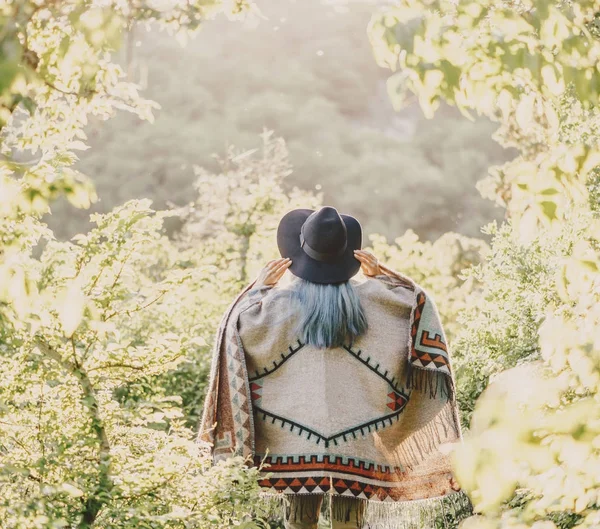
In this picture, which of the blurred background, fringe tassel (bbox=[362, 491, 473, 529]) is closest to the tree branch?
fringe tassel (bbox=[362, 491, 473, 529])

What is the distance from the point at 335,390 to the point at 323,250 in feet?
2.35

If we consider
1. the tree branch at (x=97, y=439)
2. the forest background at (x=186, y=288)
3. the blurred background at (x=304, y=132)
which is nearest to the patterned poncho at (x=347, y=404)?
the forest background at (x=186, y=288)

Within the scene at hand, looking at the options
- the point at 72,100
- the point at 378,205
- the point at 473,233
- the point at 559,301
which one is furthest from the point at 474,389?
the point at 378,205

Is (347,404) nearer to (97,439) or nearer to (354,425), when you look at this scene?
(354,425)

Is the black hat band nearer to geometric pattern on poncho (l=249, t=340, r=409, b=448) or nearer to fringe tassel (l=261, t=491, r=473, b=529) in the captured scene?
geometric pattern on poncho (l=249, t=340, r=409, b=448)

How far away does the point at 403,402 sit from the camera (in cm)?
402

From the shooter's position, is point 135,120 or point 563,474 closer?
point 563,474

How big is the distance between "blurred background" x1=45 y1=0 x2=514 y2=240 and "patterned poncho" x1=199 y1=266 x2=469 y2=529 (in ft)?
70.2

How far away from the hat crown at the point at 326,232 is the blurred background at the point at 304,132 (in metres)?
21.4

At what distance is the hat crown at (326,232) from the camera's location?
397 centimetres

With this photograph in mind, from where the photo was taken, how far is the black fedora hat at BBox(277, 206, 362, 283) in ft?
13.1

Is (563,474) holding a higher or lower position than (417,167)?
higher

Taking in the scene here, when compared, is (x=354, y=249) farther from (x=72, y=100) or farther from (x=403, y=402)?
(x=72, y=100)

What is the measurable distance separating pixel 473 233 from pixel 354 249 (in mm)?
22237
